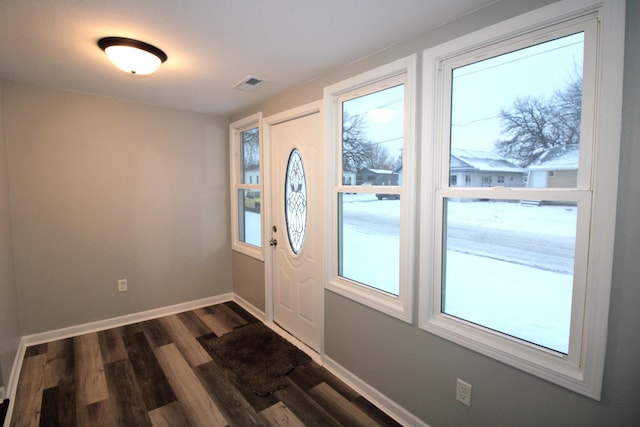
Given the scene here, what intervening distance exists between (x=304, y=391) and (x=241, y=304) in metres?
1.83

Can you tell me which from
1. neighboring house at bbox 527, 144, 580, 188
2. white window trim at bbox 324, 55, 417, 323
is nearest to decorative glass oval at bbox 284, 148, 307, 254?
white window trim at bbox 324, 55, 417, 323

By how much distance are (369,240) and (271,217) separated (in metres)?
1.34

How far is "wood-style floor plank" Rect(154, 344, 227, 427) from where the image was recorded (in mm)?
1997

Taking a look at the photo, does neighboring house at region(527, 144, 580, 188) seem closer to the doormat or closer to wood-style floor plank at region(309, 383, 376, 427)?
wood-style floor plank at region(309, 383, 376, 427)

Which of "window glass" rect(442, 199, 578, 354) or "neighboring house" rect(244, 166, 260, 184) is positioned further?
"neighboring house" rect(244, 166, 260, 184)

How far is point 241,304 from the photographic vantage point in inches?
152

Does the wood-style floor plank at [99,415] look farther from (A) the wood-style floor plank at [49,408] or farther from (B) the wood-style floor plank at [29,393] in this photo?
(B) the wood-style floor plank at [29,393]

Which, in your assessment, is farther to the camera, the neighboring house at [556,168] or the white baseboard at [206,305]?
the white baseboard at [206,305]

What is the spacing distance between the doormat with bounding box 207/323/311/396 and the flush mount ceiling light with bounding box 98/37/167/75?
2350 millimetres

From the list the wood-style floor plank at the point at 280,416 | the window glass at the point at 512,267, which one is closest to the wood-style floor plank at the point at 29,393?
the wood-style floor plank at the point at 280,416

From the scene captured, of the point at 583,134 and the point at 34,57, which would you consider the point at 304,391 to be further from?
the point at 34,57

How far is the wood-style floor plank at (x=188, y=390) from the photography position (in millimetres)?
1997

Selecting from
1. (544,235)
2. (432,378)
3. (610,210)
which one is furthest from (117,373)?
(610,210)

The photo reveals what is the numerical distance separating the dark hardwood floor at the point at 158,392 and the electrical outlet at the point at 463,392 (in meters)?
0.53
